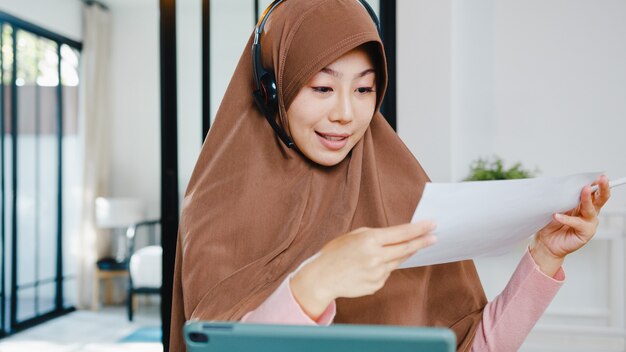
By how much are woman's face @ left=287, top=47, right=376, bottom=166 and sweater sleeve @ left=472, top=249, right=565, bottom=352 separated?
336 mm

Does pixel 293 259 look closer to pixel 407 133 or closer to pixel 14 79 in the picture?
pixel 407 133

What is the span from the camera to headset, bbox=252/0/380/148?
36.0 inches

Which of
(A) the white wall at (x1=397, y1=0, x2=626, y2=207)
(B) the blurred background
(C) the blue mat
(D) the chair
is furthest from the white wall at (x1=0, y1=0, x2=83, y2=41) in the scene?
(A) the white wall at (x1=397, y1=0, x2=626, y2=207)

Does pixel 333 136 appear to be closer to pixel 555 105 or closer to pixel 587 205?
pixel 587 205

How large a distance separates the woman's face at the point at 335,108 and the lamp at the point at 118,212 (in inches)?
173

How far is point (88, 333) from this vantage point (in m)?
Answer: 4.35

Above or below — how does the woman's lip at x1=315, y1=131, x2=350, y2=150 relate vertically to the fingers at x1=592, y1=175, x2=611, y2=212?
above

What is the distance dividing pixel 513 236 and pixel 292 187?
34 centimetres

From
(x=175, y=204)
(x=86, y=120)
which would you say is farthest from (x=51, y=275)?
(x=175, y=204)

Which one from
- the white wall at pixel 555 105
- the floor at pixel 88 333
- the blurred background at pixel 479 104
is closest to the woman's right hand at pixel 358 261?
the blurred background at pixel 479 104

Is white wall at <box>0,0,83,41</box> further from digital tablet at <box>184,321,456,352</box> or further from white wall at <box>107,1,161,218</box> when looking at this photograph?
digital tablet at <box>184,321,456,352</box>

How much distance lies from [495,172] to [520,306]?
1520 mm

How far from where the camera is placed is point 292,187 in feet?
3.05

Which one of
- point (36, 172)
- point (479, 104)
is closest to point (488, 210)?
point (479, 104)
